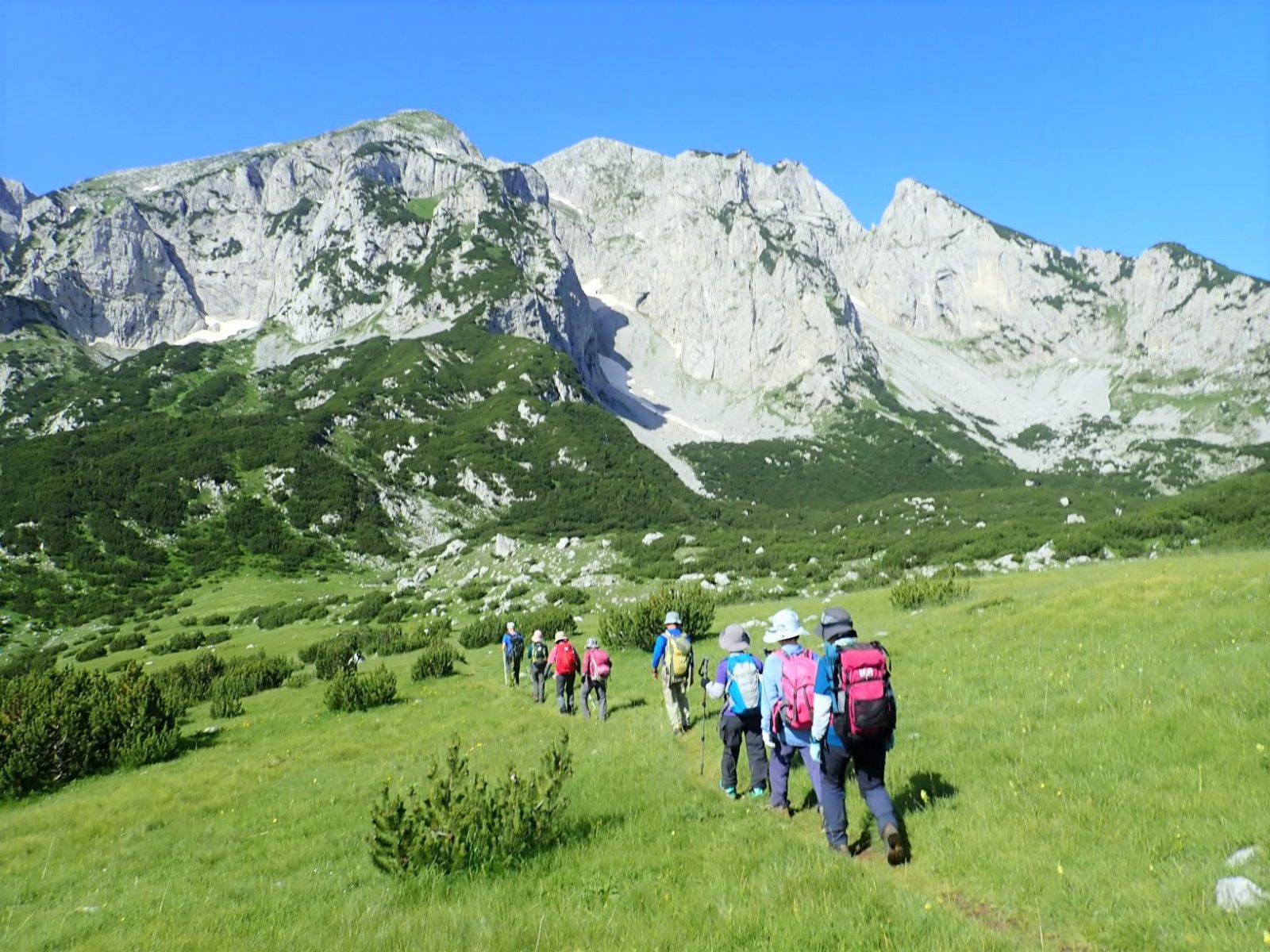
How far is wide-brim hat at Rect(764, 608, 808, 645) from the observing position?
8562 mm

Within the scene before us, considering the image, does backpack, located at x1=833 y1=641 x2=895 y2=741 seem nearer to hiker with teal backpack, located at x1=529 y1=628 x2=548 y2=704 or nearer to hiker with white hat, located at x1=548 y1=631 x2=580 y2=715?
hiker with white hat, located at x1=548 y1=631 x2=580 y2=715

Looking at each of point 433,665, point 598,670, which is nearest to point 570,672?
point 598,670

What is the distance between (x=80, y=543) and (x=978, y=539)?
92.4 meters

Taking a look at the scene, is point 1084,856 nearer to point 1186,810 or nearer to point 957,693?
point 1186,810

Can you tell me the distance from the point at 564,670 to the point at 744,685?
9045 mm

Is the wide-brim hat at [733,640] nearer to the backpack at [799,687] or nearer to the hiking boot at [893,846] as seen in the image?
the backpack at [799,687]

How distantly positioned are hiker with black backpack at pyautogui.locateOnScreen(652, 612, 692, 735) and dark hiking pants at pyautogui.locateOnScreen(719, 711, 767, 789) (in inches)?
127

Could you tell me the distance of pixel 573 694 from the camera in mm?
20031

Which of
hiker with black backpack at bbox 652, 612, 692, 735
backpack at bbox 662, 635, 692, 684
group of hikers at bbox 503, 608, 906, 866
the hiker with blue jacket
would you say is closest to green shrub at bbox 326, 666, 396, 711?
hiker with black backpack at bbox 652, 612, 692, 735

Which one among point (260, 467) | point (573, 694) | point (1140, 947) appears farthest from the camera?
point (260, 467)

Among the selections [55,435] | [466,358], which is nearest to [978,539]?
[55,435]

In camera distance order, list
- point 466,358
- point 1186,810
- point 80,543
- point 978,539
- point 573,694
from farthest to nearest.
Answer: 1. point 466,358
2. point 80,543
3. point 978,539
4. point 573,694
5. point 1186,810

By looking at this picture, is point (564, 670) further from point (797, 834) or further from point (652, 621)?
point (797, 834)

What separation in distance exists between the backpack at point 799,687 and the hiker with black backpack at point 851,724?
57cm
